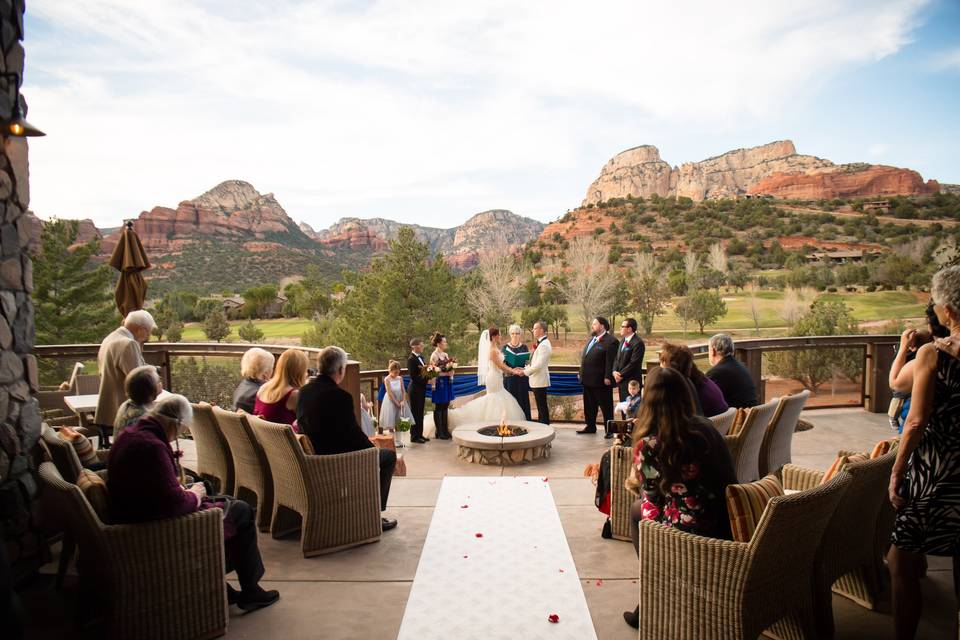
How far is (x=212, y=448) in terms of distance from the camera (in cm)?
473

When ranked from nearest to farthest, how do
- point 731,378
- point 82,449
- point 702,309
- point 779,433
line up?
point 82,449
point 779,433
point 731,378
point 702,309

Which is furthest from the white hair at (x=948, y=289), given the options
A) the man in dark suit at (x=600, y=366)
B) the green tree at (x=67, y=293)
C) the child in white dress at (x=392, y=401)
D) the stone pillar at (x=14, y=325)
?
the green tree at (x=67, y=293)

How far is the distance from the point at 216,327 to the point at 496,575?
3173 centimetres

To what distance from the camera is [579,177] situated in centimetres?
7994

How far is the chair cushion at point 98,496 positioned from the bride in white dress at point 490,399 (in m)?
5.38

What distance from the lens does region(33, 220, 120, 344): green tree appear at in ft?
75.5

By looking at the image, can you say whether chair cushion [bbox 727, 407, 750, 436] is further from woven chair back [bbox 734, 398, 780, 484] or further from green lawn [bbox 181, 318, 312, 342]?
green lawn [bbox 181, 318, 312, 342]

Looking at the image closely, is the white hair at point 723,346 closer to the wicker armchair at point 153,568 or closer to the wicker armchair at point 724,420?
the wicker armchair at point 724,420

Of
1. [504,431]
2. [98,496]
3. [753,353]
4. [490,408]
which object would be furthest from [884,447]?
[490,408]

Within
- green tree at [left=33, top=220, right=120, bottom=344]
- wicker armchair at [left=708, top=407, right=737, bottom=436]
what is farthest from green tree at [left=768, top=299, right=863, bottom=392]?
green tree at [left=33, top=220, right=120, bottom=344]

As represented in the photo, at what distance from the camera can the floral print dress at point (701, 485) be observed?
2.59 metres

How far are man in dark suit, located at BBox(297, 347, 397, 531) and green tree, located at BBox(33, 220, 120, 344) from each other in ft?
78.6

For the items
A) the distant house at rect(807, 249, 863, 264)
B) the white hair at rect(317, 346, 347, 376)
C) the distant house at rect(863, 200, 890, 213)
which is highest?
the distant house at rect(863, 200, 890, 213)

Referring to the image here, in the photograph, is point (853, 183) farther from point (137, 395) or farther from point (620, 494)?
point (137, 395)
